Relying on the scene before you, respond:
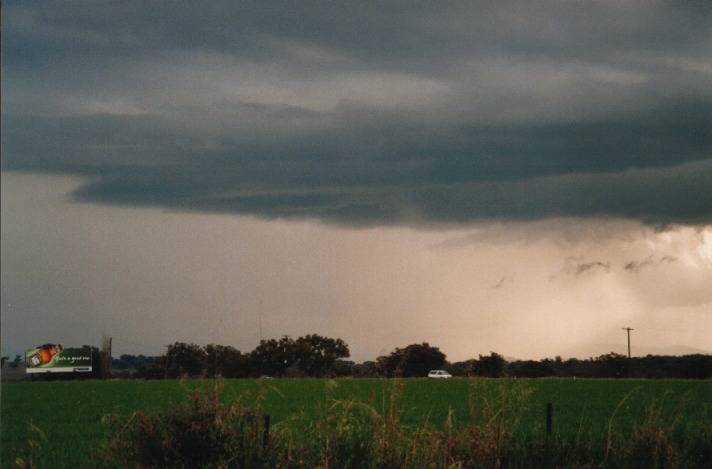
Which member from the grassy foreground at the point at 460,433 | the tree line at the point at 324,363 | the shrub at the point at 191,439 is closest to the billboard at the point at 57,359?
the tree line at the point at 324,363

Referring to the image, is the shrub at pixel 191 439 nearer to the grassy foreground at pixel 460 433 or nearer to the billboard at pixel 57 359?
the grassy foreground at pixel 460 433

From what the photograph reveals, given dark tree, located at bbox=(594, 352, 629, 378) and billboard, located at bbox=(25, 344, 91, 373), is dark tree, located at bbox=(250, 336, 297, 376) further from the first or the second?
dark tree, located at bbox=(594, 352, 629, 378)

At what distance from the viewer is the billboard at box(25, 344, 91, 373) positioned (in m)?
98.2

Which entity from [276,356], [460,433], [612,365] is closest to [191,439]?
[460,433]

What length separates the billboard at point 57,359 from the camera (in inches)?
3866

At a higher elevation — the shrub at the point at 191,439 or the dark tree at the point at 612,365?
the shrub at the point at 191,439

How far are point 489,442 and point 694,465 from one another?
4448 millimetres

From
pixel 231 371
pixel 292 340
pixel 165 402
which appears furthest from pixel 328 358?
pixel 165 402

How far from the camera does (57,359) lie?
99.3 metres

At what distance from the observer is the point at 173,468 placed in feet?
35.7

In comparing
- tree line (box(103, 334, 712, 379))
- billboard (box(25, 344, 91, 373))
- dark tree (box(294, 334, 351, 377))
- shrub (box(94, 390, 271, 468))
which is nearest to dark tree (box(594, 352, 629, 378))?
tree line (box(103, 334, 712, 379))

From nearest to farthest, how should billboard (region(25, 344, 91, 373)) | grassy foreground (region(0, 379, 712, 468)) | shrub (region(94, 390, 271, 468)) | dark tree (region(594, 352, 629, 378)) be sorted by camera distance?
shrub (region(94, 390, 271, 468)) → grassy foreground (region(0, 379, 712, 468)) → billboard (region(25, 344, 91, 373)) → dark tree (region(594, 352, 629, 378))

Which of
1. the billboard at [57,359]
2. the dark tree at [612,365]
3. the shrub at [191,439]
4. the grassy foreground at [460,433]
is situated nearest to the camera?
the shrub at [191,439]

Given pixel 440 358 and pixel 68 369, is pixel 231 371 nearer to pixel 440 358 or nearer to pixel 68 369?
pixel 68 369
